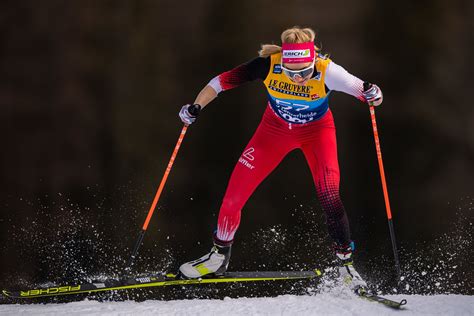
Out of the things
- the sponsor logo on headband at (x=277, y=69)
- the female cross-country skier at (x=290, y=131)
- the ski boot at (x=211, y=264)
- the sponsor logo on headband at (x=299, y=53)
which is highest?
the sponsor logo on headband at (x=299, y=53)

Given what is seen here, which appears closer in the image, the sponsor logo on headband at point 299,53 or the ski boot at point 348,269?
the sponsor logo on headband at point 299,53

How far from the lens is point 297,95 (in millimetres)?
2982

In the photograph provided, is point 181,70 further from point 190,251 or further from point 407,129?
point 407,129

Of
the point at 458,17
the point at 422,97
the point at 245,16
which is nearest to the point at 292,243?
the point at 422,97

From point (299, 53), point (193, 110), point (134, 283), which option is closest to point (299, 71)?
point (299, 53)

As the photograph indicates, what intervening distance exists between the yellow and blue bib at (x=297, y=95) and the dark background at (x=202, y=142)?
1.54 ft

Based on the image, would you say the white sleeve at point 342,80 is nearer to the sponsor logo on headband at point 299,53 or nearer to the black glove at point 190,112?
the sponsor logo on headband at point 299,53

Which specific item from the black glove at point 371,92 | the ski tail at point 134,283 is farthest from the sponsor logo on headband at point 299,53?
the ski tail at point 134,283

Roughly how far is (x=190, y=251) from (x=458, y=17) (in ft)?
7.73

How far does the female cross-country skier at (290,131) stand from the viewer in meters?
2.94

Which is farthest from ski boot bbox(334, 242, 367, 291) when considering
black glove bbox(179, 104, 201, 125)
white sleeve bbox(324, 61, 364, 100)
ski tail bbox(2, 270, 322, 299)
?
black glove bbox(179, 104, 201, 125)

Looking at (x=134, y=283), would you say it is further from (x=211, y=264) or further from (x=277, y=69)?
(x=277, y=69)

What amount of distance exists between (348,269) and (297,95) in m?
1.07

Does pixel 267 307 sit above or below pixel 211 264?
below
